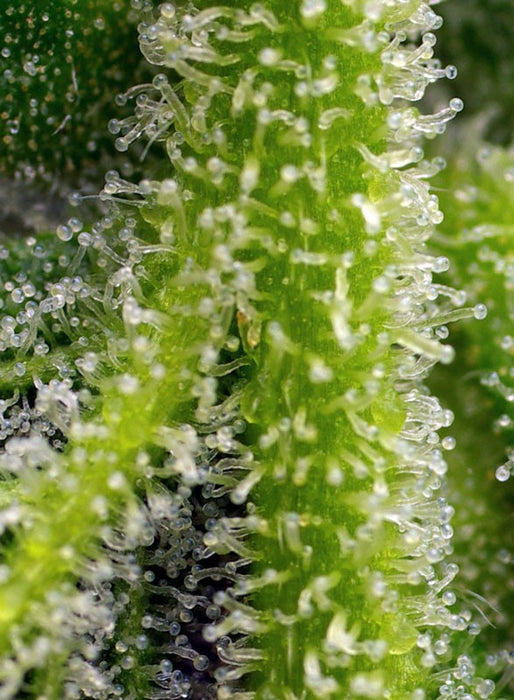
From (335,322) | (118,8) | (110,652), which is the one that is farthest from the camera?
(118,8)

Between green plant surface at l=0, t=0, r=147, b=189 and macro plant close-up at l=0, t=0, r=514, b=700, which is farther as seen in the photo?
green plant surface at l=0, t=0, r=147, b=189

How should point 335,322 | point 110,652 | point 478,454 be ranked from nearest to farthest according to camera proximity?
point 335,322, point 110,652, point 478,454

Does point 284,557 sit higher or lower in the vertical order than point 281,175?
lower

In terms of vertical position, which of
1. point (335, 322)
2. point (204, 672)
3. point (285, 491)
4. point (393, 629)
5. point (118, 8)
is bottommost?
point (204, 672)

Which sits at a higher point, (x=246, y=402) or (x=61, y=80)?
(x=61, y=80)

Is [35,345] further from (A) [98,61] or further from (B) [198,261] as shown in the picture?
(A) [98,61]

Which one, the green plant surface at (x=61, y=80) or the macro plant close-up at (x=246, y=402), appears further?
the green plant surface at (x=61, y=80)

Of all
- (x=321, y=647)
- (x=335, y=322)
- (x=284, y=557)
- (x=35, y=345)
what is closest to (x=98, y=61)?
(x=35, y=345)

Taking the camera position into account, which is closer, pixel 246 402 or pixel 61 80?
pixel 246 402
